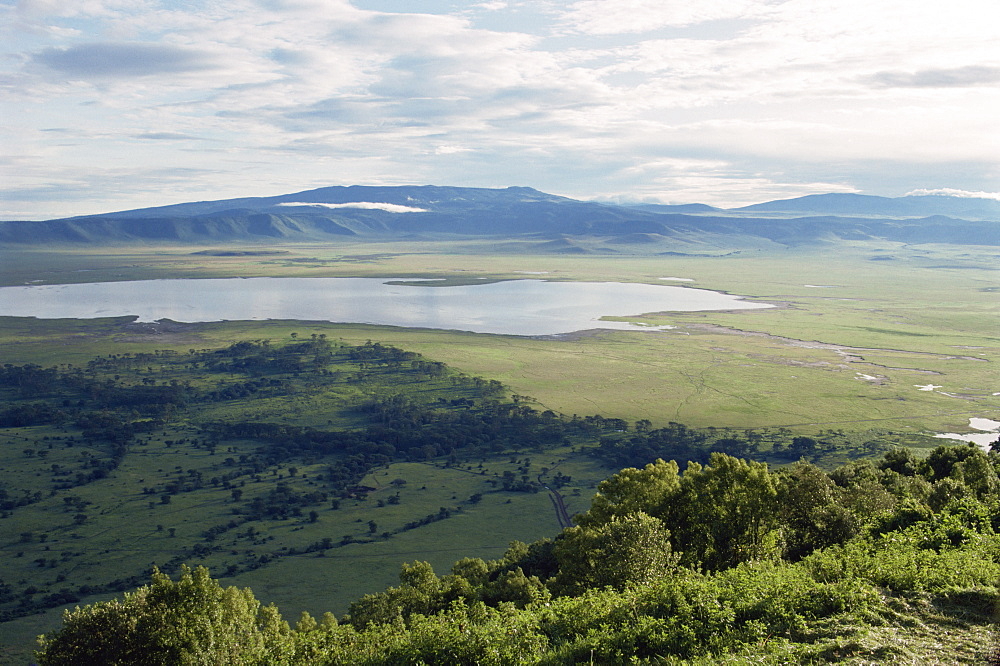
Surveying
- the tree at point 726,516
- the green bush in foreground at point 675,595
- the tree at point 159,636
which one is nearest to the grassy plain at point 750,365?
the green bush in foreground at point 675,595

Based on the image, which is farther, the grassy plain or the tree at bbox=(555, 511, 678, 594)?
the grassy plain

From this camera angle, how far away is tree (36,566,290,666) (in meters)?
23.5

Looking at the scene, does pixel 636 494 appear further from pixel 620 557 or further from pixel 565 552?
pixel 620 557

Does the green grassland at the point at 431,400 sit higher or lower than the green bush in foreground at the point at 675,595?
lower

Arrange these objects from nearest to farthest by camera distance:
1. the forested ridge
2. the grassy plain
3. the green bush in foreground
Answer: the green bush in foreground, the forested ridge, the grassy plain

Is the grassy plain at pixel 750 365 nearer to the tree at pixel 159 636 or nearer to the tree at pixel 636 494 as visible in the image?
the tree at pixel 636 494

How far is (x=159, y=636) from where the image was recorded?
2358 centimetres

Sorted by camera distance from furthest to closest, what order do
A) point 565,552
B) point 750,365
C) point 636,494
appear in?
point 750,365, point 636,494, point 565,552

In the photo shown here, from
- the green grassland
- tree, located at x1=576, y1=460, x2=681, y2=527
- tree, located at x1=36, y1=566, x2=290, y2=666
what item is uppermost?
tree, located at x1=576, y1=460, x2=681, y2=527

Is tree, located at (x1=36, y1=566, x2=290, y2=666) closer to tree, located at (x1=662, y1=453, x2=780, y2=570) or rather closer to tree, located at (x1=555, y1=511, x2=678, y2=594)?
tree, located at (x1=555, y1=511, x2=678, y2=594)

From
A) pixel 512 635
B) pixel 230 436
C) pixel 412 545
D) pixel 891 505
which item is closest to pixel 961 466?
pixel 891 505

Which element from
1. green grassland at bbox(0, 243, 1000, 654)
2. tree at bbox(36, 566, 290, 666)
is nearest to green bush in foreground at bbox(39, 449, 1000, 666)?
tree at bbox(36, 566, 290, 666)

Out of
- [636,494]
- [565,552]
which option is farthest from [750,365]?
[565,552]

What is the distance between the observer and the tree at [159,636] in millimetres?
23469
